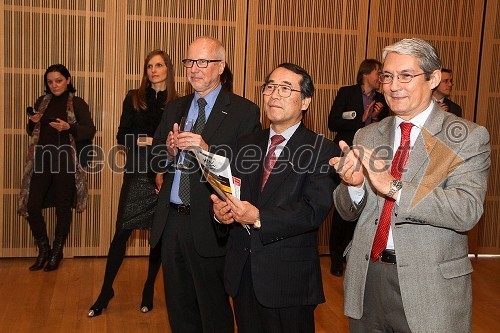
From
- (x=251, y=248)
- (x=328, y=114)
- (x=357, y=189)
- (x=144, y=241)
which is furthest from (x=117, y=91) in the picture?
(x=357, y=189)

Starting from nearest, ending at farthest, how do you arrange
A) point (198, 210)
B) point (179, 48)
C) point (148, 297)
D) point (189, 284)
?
point (198, 210) < point (189, 284) < point (148, 297) < point (179, 48)

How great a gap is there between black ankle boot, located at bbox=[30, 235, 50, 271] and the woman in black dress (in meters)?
1.46

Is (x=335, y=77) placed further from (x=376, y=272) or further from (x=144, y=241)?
(x=376, y=272)

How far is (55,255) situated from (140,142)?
2.10 meters

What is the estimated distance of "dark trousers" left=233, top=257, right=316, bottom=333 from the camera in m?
2.88

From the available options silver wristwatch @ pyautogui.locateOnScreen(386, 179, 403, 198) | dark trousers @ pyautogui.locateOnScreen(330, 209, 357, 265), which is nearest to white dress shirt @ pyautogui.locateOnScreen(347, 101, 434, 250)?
silver wristwatch @ pyautogui.locateOnScreen(386, 179, 403, 198)

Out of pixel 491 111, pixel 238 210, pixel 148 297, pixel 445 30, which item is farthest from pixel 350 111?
pixel 238 210

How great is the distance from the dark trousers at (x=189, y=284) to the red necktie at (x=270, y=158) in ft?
2.33

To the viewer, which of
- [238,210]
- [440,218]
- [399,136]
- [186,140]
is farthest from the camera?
[186,140]

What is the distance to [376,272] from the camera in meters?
2.45

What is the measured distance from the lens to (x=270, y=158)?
3.01 m

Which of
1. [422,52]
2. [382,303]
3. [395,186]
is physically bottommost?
[382,303]

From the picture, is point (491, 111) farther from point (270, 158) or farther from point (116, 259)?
point (270, 158)

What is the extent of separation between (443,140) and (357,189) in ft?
1.29
